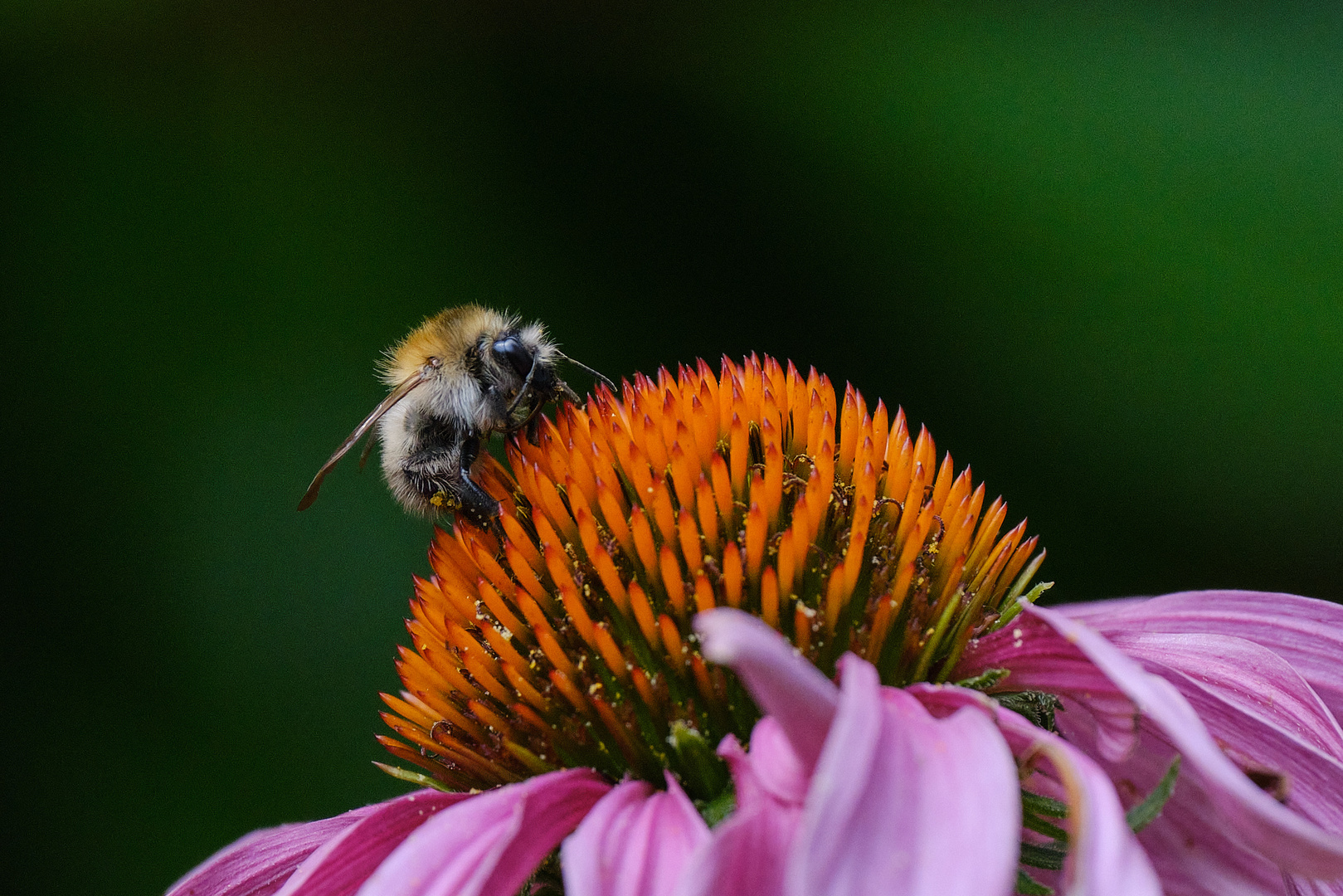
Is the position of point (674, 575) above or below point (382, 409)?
below

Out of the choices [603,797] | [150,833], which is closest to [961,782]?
[603,797]

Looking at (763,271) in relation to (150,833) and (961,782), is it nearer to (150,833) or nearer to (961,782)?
(150,833)

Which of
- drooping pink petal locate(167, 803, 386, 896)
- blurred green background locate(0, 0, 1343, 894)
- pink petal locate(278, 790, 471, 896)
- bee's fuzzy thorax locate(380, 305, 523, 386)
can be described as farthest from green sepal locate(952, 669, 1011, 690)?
blurred green background locate(0, 0, 1343, 894)

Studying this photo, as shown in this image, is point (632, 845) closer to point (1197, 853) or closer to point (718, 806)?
point (718, 806)

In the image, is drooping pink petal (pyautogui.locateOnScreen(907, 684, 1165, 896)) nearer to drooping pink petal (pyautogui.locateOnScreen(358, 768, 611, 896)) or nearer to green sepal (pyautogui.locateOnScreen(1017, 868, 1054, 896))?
green sepal (pyautogui.locateOnScreen(1017, 868, 1054, 896))

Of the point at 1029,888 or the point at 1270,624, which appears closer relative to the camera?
the point at 1029,888

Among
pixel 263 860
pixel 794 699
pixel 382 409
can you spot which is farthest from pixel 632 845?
pixel 382 409

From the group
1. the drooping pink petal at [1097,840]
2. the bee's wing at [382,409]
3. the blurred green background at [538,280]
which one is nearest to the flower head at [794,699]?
the drooping pink petal at [1097,840]
